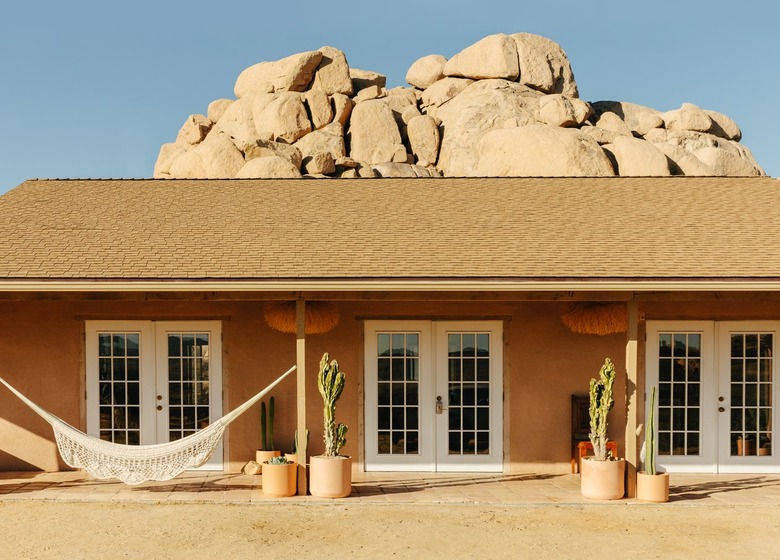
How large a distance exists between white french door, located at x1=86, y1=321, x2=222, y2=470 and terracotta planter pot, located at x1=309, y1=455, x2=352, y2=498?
6.28ft

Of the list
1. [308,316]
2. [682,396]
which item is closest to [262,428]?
[308,316]

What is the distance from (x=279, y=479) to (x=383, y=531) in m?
1.53

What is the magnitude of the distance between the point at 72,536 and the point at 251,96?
28.4m

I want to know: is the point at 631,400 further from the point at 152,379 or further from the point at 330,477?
the point at 152,379

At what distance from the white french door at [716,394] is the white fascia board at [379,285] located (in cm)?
149

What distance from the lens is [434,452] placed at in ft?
28.9

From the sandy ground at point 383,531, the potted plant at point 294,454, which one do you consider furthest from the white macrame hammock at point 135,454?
the potted plant at point 294,454

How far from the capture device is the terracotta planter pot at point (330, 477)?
24.4 ft

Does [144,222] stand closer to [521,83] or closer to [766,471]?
[766,471]

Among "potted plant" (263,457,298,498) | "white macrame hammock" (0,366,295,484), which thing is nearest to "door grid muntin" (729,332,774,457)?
"potted plant" (263,457,298,498)

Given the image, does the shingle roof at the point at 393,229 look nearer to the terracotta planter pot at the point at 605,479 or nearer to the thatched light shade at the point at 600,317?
the thatched light shade at the point at 600,317

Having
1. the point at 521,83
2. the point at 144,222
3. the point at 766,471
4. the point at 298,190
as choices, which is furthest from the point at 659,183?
the point at 521,83

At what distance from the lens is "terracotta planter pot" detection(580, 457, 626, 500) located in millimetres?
7449

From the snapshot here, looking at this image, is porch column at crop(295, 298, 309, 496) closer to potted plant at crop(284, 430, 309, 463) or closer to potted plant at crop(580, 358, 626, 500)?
potted plant at crop(284, 430, 309, 463)
